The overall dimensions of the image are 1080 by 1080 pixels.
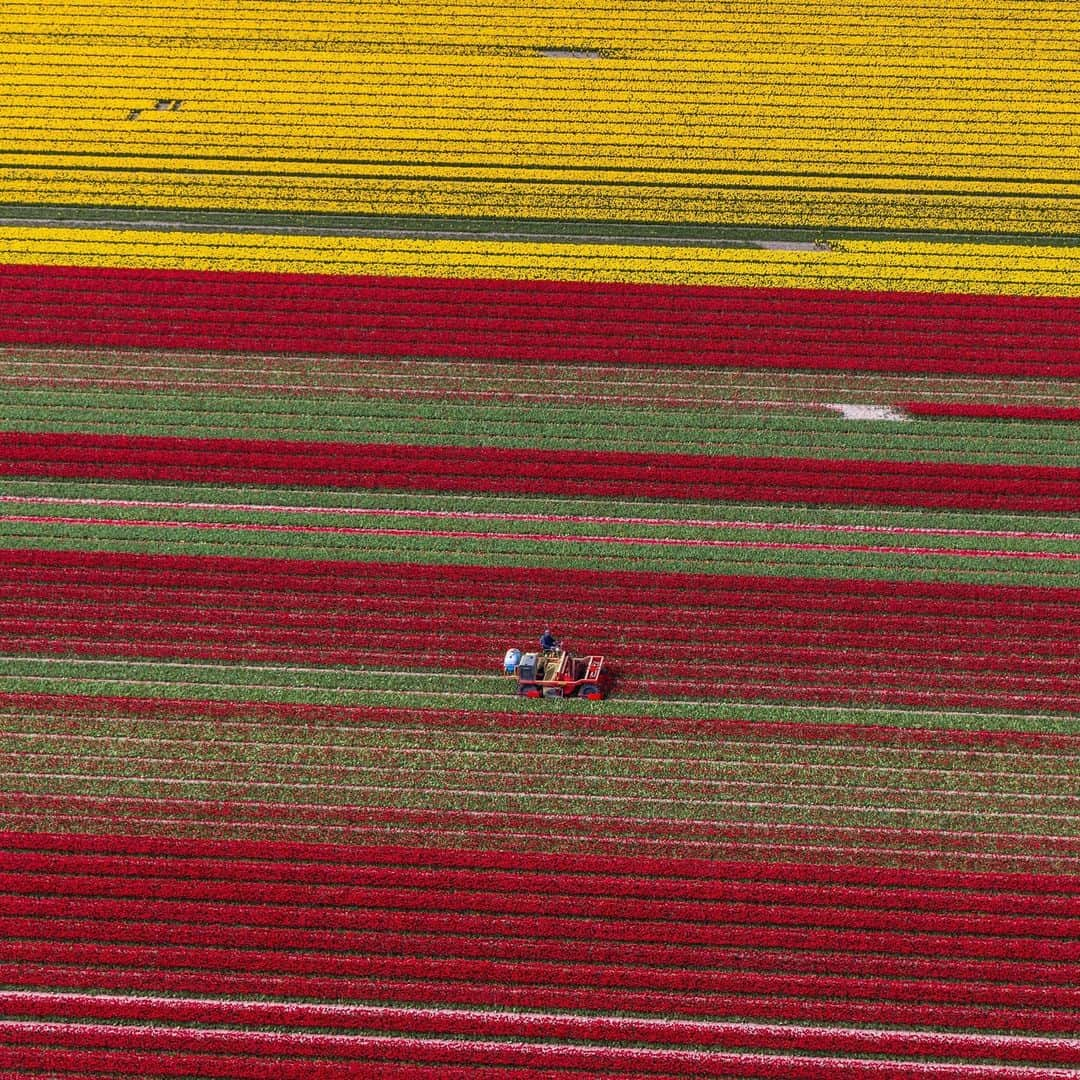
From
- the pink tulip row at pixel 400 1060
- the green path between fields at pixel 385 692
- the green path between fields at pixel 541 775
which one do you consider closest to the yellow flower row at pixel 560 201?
the green path between fields at pixel 385 692

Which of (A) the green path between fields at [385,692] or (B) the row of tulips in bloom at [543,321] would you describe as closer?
(A) the green path between fields at [385,692]

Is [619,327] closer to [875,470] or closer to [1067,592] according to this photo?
[875,470]

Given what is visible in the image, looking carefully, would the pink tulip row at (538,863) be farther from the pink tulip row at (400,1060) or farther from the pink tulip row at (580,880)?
the pink tulip row at (400,1060)

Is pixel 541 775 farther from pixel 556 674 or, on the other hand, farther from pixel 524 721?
pixel 556 674

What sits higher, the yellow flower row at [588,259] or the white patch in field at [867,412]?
the yellow flower row at [588,259]

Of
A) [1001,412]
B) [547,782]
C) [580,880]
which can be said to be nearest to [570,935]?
[580,880]

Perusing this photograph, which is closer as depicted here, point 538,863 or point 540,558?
point 538,863

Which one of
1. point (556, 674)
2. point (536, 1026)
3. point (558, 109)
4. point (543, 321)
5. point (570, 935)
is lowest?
point (536, 1026)
